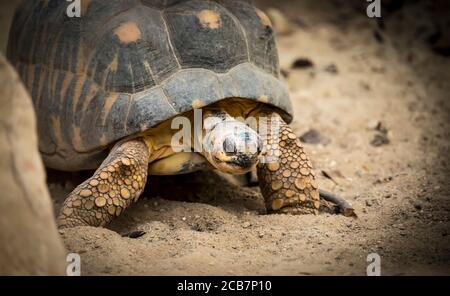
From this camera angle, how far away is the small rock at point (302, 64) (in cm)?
709

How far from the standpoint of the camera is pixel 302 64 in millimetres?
7117

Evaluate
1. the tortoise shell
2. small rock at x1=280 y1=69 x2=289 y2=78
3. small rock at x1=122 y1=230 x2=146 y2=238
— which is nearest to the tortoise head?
the tortoise shell

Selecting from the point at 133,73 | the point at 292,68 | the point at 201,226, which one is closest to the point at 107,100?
the point at 133,73

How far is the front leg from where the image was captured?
405cm

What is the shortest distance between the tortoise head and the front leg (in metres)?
0.43

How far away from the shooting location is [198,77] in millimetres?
3982

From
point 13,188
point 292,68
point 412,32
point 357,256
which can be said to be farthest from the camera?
point 412,32

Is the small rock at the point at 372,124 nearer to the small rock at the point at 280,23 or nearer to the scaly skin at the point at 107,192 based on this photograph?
the small rock at the point at 280,23

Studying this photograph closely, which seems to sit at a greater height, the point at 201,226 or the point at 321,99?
the point at 321,99

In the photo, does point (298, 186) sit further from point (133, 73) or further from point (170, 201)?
point (133, 73)

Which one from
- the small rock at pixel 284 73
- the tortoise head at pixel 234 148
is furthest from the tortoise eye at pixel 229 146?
the small rock at pixel 284 73

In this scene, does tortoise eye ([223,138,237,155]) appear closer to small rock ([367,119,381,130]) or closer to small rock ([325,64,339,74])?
small rock ([367,119,381,130])

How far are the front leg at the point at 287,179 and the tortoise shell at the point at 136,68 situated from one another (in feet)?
1.11
